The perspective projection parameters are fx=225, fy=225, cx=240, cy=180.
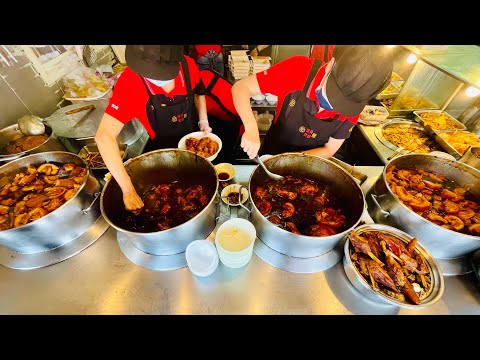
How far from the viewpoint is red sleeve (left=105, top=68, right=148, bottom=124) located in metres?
2.17

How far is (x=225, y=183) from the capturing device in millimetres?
2281

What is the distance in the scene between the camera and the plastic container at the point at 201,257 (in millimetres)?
1638

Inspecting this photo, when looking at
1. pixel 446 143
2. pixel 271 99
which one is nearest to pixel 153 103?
pixel 271 99

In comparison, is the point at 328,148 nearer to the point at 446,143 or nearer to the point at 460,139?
the point at 446,143

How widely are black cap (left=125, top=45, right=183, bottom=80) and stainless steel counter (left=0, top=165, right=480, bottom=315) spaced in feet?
5.34

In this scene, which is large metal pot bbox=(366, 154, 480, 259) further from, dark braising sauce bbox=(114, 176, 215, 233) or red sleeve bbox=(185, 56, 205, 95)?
red sleeve bbox=(185, 56, 205, 95)

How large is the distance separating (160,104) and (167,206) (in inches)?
53.1

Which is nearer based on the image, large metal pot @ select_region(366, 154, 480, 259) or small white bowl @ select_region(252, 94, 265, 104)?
large metal pot @ select_region(366, 154, 480, 259)

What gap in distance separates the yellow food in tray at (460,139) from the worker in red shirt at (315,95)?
2.20 metres

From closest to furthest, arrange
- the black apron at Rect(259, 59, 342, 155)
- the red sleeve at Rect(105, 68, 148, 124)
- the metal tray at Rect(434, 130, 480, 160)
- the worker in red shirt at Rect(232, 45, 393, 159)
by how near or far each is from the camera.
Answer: the worker in red shirt at Rect(232, 45, 393, 159) → the red sleeve at Rect(105, 68, 148, 124) → the black apron at Rect(259, 59, 342, 155) → the metal tray at Rect(434, 130, 480, 160)

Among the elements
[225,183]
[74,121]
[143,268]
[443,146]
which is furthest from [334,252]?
[74,121]

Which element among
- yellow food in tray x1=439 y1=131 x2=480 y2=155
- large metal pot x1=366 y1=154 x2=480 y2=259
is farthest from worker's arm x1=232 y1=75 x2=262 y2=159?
yellow food in tray x1=439 y1=131 x2=480 y2=155

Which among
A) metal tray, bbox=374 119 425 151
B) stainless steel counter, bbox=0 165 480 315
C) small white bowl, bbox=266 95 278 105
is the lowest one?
small white bowl, bbox=266 95 278 105

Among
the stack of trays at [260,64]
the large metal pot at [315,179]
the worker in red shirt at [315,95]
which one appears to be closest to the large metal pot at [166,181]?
the large metal pot at [315,179]
